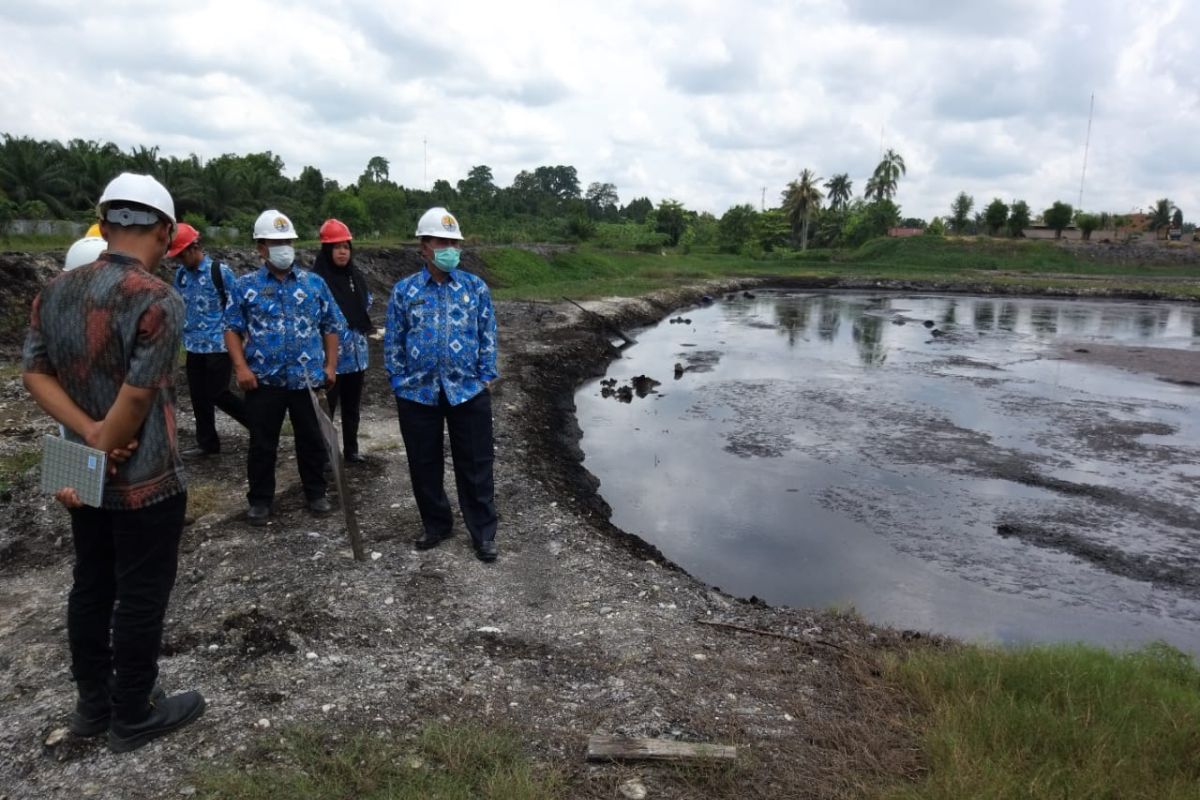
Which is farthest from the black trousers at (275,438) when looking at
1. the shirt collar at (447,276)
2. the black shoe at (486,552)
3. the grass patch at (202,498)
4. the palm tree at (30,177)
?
the palm tree at (30,177)

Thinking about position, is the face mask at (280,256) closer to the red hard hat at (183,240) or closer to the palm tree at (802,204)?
the red hard hat at (183,240)

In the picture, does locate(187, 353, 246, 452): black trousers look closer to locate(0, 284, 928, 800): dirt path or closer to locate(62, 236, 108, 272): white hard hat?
locate(0, 284, 928, 800): dirt path

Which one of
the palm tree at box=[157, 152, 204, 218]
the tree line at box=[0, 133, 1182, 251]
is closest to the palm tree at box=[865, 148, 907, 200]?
the tree line at box=[0, 133, 1182, 251]

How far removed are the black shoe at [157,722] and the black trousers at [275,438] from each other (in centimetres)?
233

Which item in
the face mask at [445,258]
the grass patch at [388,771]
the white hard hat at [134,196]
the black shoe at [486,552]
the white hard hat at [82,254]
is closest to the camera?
the white hard hat at [134,196]

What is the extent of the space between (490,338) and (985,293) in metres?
41.6

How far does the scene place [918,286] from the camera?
43688 millimetres

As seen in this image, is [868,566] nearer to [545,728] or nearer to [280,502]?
[545,728]

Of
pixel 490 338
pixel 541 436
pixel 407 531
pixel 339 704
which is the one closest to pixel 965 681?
pixel 339 704

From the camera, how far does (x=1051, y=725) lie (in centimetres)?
335

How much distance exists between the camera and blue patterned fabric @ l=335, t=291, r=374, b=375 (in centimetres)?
623

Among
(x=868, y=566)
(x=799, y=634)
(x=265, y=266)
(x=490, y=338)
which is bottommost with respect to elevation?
(x=868, y=566)

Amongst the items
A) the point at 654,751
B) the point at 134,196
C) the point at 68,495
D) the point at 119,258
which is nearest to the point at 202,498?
the point at 68,495

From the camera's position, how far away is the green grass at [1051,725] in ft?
9.78
